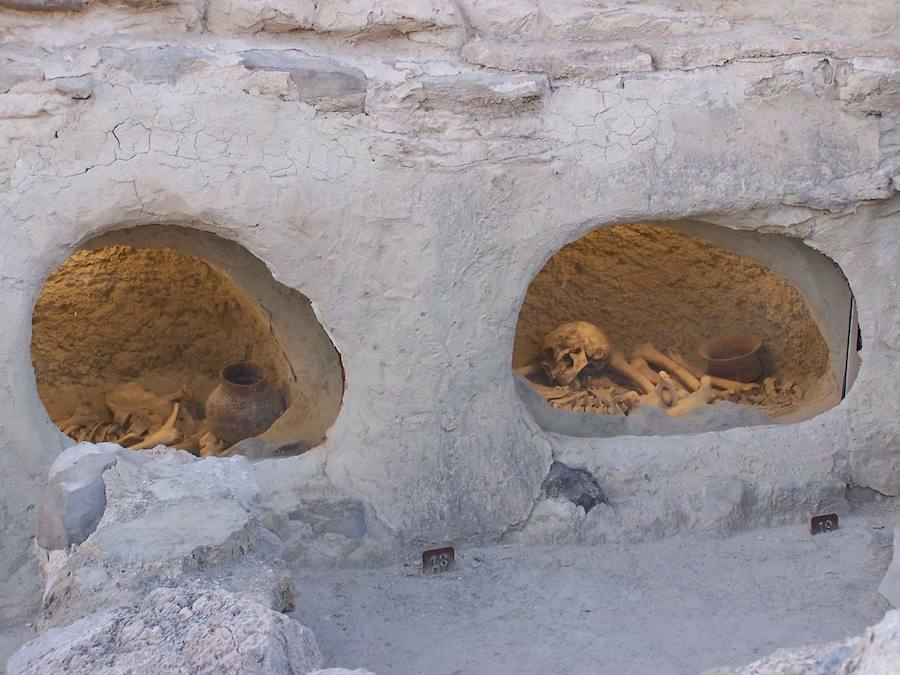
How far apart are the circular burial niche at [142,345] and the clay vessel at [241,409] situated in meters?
0.02

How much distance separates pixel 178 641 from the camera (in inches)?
98.0

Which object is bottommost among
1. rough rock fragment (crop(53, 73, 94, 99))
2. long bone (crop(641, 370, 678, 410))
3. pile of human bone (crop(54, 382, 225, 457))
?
pile of human bone (crop(54, 382, 225, 457))

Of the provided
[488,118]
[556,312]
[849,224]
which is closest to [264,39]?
[488,118]

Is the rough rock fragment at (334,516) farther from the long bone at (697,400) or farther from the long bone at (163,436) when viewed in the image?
the long bone at (697,400)

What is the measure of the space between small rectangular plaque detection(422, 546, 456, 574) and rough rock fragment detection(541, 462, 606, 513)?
44cm

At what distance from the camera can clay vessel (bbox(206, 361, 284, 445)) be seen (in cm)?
556

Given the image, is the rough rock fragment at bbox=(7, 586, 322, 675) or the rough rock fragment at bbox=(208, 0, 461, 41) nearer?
the rough rock fragment at bbox=(7, 586, 322, 675)

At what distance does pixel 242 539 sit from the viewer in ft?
9.87

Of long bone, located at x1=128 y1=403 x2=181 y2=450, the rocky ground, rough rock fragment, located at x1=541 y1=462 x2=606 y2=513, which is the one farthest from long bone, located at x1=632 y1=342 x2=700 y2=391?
long bone, located at x1=128 y1=403 x2=181 y2=450

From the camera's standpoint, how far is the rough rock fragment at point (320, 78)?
4.11 meters

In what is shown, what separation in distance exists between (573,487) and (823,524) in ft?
Result: 3.36

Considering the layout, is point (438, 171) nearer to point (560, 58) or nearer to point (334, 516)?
point (560, 58)

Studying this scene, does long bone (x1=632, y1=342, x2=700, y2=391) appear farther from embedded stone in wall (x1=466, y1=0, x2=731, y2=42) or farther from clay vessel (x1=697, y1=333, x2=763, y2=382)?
embedded stone in wall (x1=466, y1=0, x2=731, y2=42)

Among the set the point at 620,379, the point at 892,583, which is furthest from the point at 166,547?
the point at 620,379
